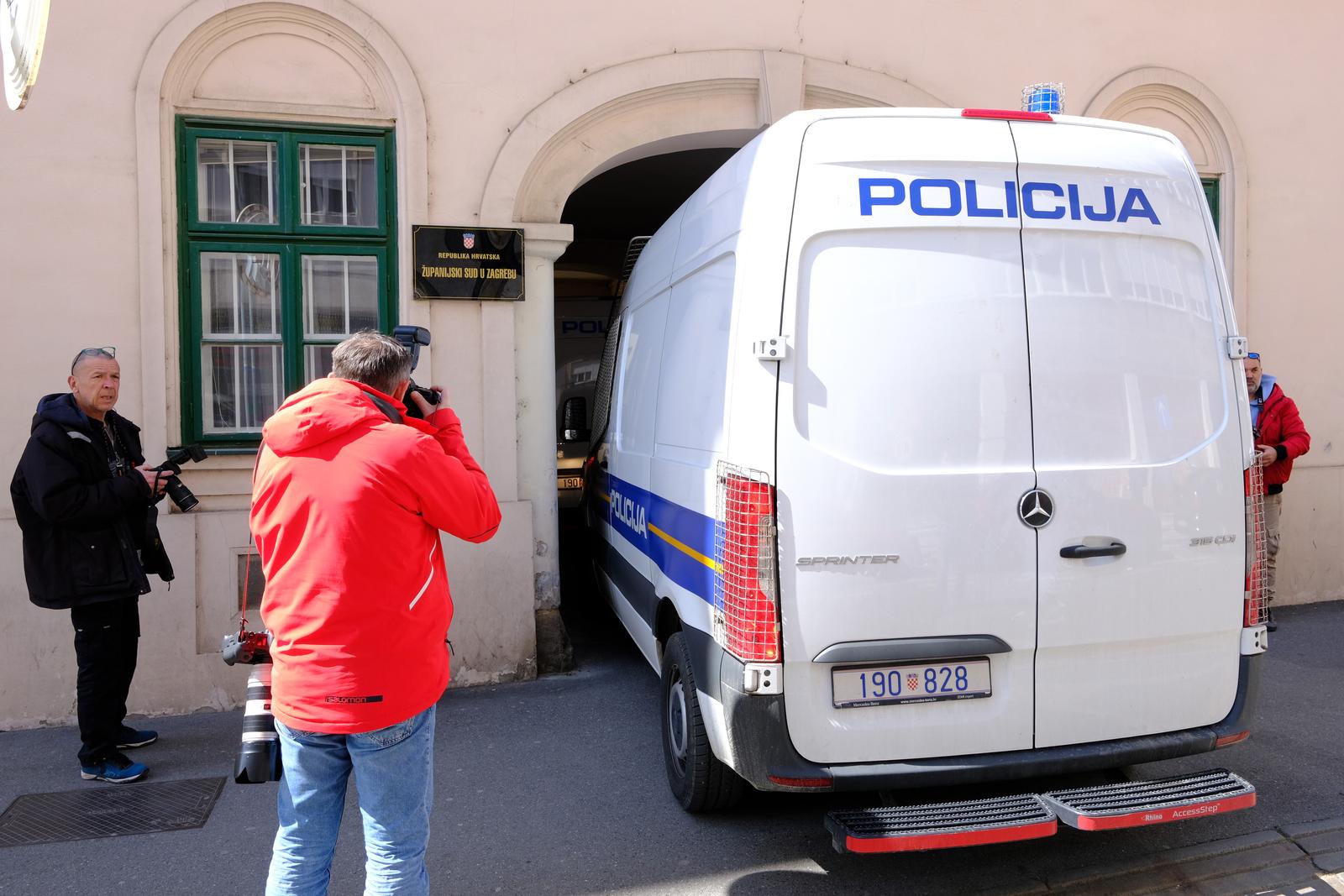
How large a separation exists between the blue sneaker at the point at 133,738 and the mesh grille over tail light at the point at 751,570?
3.43 metres

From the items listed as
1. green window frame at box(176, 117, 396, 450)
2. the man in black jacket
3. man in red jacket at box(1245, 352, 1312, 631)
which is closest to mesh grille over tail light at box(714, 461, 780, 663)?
the man in black jacket

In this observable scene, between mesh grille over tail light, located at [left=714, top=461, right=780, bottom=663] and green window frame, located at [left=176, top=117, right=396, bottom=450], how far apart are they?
3.53 m

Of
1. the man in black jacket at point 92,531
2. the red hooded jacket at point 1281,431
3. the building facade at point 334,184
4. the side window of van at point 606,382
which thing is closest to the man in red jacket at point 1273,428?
the red hooded jacket at point 1281,431

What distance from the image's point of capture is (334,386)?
2.63m

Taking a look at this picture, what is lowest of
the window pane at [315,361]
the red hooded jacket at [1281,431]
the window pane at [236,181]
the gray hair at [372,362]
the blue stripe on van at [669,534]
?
the blue stripe on van at [669,534]

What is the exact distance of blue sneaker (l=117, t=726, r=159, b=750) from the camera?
4946mm

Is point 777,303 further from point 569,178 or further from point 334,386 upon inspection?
point 569,178

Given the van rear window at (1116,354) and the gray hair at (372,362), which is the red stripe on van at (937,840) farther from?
the gray hair at (372,362)

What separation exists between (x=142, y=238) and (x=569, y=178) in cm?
250

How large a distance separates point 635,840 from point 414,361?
6.84 ft

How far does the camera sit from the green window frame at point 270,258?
582 centimetres

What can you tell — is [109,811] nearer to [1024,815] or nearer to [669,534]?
[669,534]

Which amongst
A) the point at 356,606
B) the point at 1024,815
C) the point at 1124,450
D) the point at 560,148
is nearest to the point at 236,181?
the point at 560,148

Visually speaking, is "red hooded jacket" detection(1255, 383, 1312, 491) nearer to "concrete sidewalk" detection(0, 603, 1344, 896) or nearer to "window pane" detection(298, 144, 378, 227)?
"concrete sidewalk" detection(0, 603, 1344, 896)
